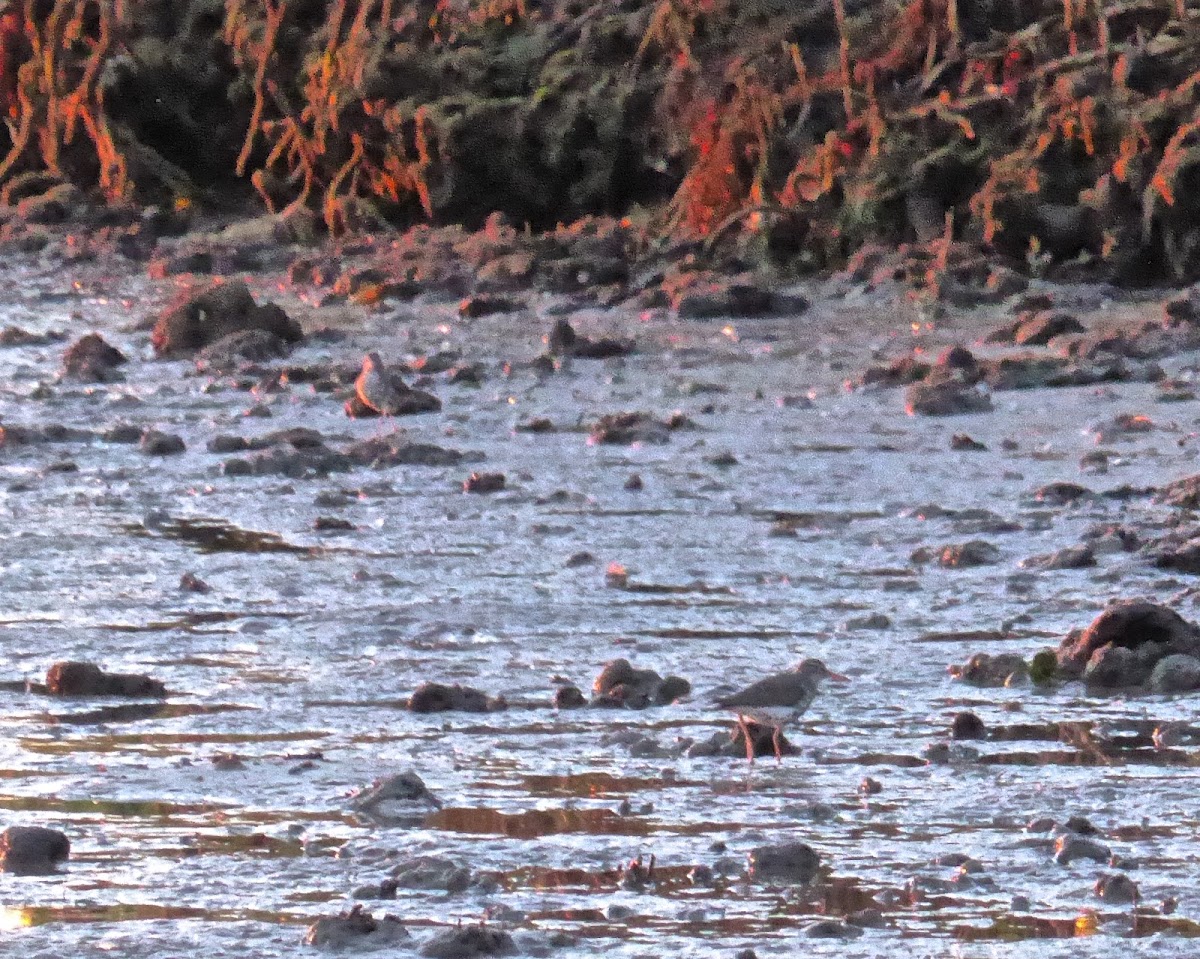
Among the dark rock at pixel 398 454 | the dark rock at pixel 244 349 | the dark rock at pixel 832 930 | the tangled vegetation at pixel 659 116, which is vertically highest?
the tangled vegetation at pixel 659 116

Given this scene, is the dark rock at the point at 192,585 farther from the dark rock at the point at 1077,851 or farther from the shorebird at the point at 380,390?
the shorebird at the point at 380,390

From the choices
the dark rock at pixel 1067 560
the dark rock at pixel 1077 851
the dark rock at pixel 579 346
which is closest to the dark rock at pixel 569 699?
the dark rock at pixel 1077 851

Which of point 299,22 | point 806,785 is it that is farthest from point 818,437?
point 299,22

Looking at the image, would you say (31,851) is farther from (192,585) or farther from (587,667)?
(192,585)

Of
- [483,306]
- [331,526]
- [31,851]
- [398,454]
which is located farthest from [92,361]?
[31,851]

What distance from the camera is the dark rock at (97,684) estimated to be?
3717 millimetres

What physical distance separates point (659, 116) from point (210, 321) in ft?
11.5

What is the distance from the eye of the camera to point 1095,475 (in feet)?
18.2

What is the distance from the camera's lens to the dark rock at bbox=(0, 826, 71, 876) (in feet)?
9.16

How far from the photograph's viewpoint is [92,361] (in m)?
8.10

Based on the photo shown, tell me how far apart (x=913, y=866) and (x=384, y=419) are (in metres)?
4.30

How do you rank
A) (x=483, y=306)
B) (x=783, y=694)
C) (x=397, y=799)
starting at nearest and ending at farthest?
(x=397, y=799)
(x=783, y=694)
(x=483, y=306)

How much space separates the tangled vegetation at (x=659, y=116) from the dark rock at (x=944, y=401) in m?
2.75

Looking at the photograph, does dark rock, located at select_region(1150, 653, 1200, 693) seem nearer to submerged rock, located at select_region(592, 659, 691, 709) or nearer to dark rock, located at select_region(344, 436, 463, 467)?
submerged rock, located at select_region(592, 659, 691, 709)
